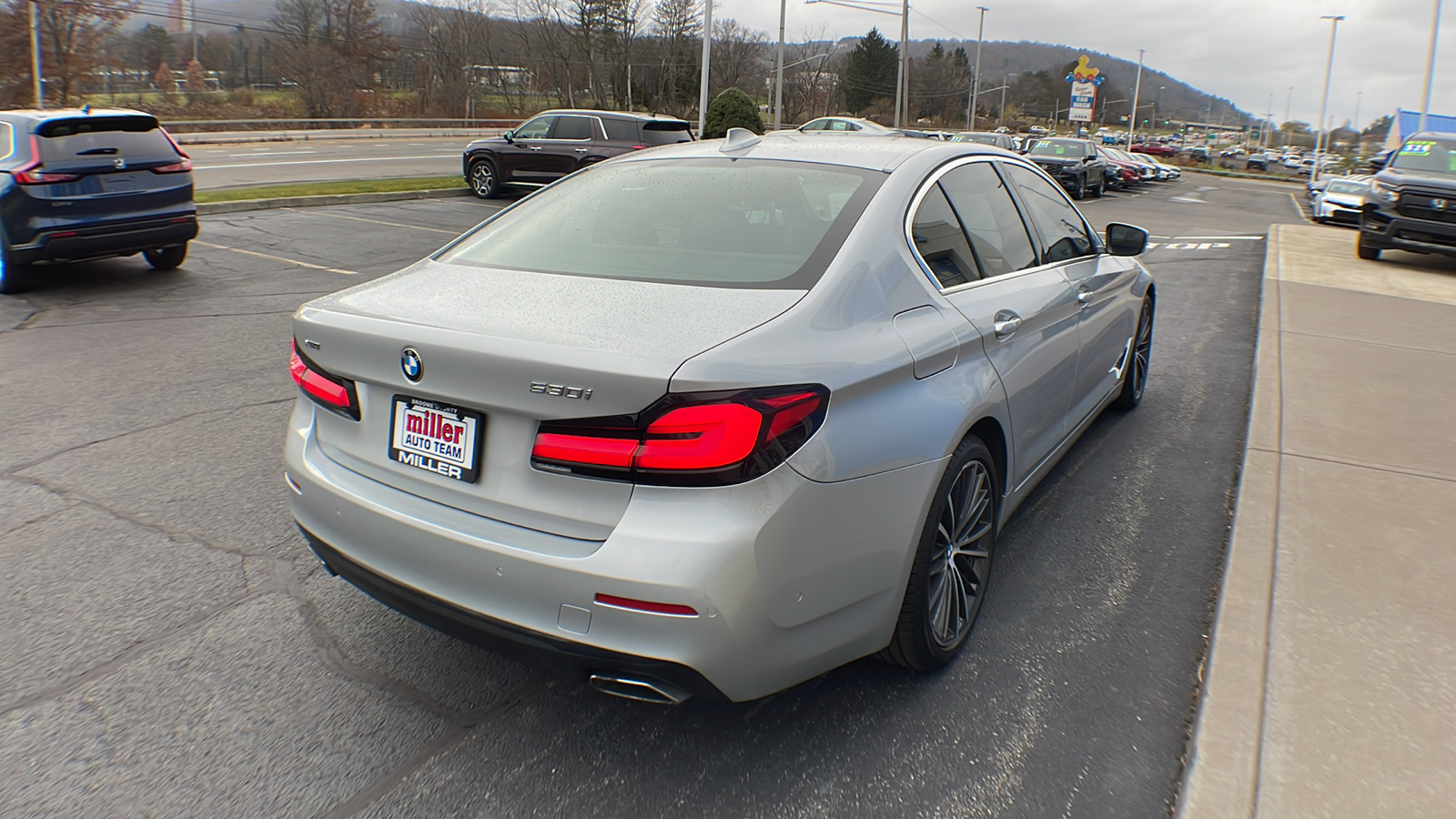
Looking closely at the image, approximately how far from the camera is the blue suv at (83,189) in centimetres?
856

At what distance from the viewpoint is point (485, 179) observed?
1927cm

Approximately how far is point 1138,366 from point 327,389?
484 centimetres

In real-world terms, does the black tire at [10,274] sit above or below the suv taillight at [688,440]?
below

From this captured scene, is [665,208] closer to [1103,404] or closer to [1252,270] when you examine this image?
[1103,404]

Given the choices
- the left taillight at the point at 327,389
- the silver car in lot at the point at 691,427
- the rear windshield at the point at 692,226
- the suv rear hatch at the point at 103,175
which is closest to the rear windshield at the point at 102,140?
the suv rear hatch at the point at 103,175

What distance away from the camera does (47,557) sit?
377cm

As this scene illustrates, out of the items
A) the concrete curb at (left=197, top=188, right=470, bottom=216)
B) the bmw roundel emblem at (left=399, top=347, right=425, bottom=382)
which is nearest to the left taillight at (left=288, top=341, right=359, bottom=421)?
the bmw roundel emblem at (left=399, top=347, right=425, bottom=382)

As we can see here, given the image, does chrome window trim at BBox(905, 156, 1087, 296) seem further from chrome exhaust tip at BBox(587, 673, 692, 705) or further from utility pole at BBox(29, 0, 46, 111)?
utility pole at BBox(29, 0, 46, 111)

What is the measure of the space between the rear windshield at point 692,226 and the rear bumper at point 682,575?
0.69m

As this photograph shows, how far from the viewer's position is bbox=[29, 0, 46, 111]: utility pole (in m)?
36.1

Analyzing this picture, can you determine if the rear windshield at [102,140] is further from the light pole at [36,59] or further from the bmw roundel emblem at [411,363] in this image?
the light pole at [36,59]

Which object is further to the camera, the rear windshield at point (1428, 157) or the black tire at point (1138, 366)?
the rear windshield at point (1428, 157)

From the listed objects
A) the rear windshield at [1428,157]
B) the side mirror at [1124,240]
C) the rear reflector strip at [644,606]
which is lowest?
the rear reflector strip at [644,606]

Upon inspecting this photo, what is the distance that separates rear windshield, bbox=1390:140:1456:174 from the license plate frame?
1581cm
